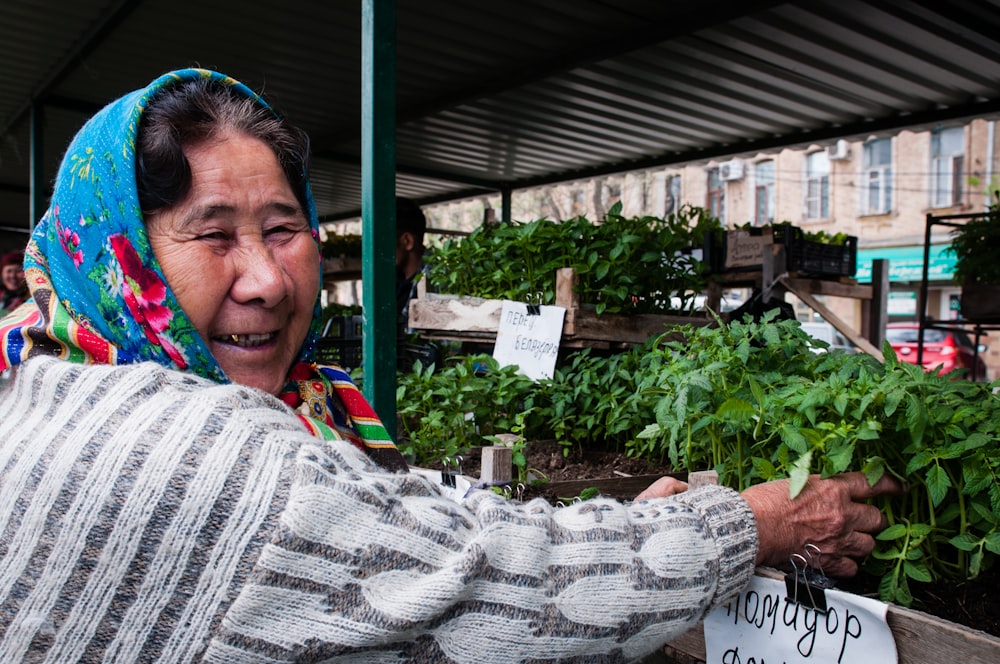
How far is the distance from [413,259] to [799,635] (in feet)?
13.9

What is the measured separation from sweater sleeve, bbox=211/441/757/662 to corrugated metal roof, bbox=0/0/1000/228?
3.51 metres

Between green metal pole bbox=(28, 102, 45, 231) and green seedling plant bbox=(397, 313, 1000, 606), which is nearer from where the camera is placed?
green seedling plant bbox=(397, 313, 1000, 606)

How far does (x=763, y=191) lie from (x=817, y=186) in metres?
1.74

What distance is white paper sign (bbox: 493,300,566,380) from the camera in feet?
10.2

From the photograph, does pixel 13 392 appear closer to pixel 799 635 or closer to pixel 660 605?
pixel 660 605

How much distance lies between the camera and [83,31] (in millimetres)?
4934

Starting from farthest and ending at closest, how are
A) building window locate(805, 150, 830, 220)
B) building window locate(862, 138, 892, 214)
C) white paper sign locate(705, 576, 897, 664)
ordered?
1. building window locate(805, 150, 830, 220)
2. building window locate(862, 138, 892, 214)
3. white paper sign locate(705, 576, 897, 664)

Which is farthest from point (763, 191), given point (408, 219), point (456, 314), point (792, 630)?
point (792, 630)

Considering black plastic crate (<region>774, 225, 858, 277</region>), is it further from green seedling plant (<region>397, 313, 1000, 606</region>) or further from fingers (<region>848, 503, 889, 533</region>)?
fingers (<region>848, 503, 889, 533</region>)

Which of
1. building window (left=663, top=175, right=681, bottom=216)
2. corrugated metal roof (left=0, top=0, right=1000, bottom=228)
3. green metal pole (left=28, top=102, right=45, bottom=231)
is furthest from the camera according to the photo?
building window (left=663, top=175, right=681, bottom=216)

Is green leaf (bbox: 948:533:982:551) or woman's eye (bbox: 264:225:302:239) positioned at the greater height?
woman's eye (bbox: 264:225:302:239)

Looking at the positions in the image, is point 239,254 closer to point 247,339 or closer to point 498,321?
point 247,339

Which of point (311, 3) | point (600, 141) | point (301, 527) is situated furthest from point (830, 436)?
point (600, 141)

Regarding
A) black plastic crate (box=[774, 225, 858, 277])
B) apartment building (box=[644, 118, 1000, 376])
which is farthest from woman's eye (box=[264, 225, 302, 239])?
apartment building (box=[644, 118, 1000, 376])
